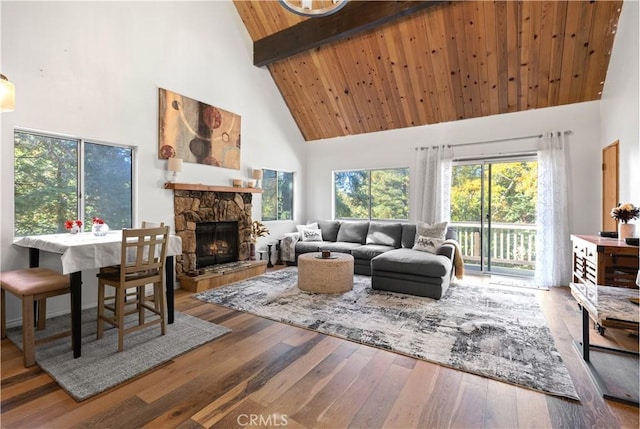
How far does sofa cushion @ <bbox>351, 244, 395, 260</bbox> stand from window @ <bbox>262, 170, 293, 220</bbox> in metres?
1.96

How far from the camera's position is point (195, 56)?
4.55 meters

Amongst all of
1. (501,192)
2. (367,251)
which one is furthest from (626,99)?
(367,251)

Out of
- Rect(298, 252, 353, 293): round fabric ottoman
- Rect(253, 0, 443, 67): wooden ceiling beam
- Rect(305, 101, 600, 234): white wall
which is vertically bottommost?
Rect(298, 252, 353, 293): round fabric ottoman

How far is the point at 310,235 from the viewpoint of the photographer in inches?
235

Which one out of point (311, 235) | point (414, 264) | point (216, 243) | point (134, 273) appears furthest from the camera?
point (311, 235)

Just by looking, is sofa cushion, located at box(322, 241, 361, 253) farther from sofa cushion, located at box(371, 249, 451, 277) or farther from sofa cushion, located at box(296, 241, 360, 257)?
sofa cushion, located at box(371, 249, 451, 277)

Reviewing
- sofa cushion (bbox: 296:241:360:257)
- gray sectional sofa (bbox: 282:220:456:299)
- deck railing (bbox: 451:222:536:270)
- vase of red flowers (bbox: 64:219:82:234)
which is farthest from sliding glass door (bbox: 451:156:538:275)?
vase of red flowers (bbox: 64:219:82:234)

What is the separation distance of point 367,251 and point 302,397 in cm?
335

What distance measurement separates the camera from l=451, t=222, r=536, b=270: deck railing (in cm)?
500

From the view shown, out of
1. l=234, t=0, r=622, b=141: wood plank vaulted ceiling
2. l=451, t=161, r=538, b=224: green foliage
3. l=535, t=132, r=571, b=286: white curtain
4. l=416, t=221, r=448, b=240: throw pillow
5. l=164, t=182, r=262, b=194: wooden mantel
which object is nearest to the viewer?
l=234, t=0, r=622, b=141: wood plank vaulted ceiling

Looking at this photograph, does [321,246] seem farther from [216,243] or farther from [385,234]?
[216,243]

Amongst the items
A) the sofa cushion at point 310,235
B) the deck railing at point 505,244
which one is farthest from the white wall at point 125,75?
the deck railing at point 505,244

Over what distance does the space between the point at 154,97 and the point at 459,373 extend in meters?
4.62

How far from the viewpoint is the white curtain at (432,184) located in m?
5.31
